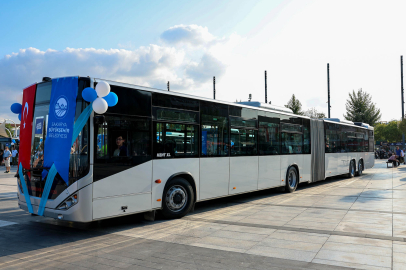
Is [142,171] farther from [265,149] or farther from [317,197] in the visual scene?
[317,197]

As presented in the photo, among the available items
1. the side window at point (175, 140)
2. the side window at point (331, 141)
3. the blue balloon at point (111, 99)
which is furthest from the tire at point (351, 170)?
the blue balloon at point (111, 99)

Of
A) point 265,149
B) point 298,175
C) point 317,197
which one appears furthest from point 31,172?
point 298,175

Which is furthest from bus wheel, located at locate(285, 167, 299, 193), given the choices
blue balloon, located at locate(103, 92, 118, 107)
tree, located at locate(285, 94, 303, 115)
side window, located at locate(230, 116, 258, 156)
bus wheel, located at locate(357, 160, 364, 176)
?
tree, located at locate(285, 94, 303, 115)

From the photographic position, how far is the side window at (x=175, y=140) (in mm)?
7969

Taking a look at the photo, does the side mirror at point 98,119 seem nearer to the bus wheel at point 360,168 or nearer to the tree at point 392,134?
the bus wheel at point 360,168

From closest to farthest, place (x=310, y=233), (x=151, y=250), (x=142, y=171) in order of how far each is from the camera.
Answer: (x=151, y=250) → (x=310, y=233) → (x=142, y=171)

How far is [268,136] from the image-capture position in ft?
39.9

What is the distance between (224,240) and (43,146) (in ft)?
13.1

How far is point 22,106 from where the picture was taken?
7906mm

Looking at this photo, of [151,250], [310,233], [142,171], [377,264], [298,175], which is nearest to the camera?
[377,264]

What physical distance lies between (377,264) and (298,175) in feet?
30.1

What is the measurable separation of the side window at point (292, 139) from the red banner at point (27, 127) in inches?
341

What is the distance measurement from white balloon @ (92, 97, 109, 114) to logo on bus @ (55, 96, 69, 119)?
0.66 metres

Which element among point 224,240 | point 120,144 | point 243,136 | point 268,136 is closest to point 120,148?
point 120,144
